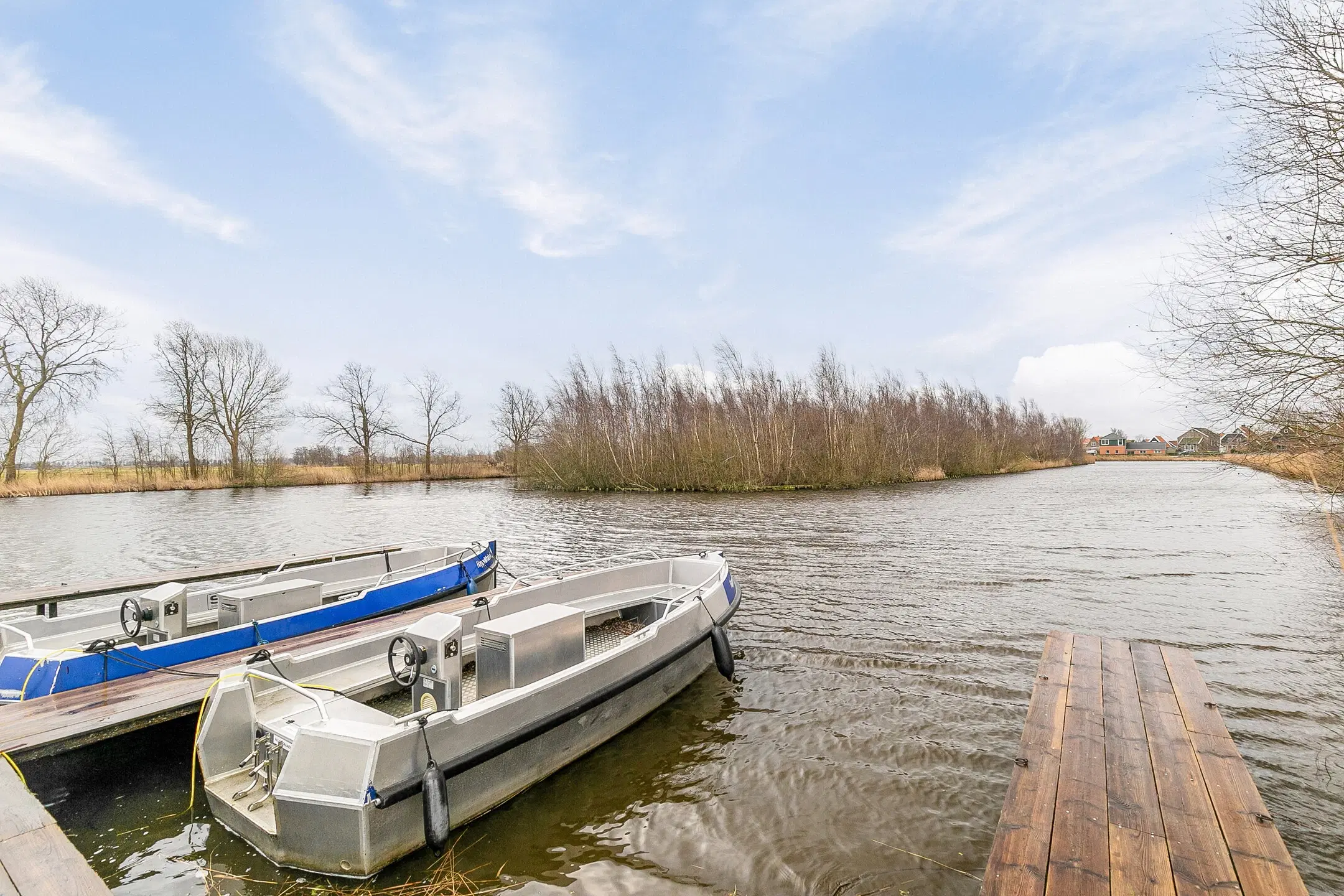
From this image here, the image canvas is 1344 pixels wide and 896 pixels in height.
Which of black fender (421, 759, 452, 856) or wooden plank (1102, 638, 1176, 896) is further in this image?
black fender (421, 759, 452, 856)

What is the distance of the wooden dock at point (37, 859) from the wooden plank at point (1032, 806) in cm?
369

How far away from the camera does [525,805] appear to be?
4.78 meters

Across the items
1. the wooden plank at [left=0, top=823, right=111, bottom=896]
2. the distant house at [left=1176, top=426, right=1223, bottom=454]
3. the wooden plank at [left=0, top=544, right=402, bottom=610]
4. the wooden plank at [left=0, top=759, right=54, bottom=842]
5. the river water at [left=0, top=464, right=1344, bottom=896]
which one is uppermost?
the distant house at [left=1176, top=426, right=1223, bottom=454]

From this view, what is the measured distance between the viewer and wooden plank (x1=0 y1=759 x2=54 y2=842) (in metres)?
2.82

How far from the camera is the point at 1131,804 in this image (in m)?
3.57

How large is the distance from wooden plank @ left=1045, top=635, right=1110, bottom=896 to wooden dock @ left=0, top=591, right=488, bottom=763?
6079 mm

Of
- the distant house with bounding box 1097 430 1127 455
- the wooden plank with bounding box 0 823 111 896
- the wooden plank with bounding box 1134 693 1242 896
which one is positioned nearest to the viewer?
the wooden plank with bounding box 0 823 111 896

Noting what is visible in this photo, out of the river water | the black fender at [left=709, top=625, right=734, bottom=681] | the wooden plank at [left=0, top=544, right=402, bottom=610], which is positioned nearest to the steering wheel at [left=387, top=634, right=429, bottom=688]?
the river water

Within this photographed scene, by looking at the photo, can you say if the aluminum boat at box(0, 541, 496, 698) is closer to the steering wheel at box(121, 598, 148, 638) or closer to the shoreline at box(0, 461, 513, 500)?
the steering wheel at box(121, 598, 148, 638)

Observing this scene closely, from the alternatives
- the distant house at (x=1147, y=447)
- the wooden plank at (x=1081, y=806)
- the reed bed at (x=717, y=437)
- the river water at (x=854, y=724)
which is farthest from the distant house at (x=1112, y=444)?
the wooden plank at (x=1081, y=806)

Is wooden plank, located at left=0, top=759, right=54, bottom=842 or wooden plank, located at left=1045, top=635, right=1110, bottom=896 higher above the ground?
wooden plank, located at left=0, top=759, right=54, bottom=842

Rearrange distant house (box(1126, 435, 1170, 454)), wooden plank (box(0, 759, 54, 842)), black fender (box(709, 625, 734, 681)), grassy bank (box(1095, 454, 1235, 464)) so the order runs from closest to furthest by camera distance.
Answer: wooden plank (box(0, 759, 54, 842)) < black fender (box(709, 625, 734, 681)) < grassy bank (box(1095, 454, 1235, 464)) < distant house (box(1126, 435, 1170, 454))

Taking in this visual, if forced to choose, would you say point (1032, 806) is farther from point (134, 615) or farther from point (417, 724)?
point (134, 615)

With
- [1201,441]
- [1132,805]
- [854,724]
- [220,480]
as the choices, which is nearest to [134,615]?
[854,724]
